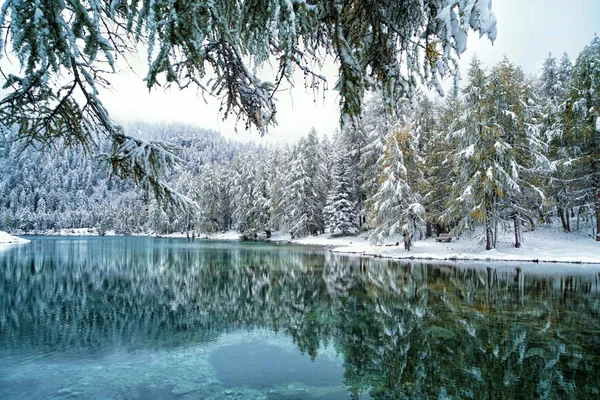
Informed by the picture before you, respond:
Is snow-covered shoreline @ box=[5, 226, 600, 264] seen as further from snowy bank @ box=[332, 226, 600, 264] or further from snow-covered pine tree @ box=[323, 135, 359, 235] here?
snow-covered pine tree @ box=[323, 135, 359, 235]

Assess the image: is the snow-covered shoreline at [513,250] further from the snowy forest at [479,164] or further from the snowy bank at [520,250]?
the snowy forest at [479,164]

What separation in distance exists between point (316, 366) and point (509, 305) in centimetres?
778

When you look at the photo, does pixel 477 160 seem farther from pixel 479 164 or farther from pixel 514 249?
pixel 514 249

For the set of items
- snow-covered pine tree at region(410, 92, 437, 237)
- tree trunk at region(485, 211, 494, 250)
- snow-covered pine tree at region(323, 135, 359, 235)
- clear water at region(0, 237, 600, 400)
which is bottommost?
clear water at region(0, 237, 600, 400)

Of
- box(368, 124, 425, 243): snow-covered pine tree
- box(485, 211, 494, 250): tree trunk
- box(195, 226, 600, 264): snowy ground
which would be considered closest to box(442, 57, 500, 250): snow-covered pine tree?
box(485, 211, 494, 250): tree trunk

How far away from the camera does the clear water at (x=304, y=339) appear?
606 cm

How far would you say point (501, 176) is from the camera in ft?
76.1

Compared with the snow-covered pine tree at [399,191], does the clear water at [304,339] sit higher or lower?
lower

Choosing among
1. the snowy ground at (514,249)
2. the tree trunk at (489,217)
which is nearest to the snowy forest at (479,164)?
the tree trunk at (489,217)

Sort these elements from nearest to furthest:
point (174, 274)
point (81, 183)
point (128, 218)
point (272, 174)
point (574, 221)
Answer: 1. point (174, 274)
2. point (574, 221)
3. point (272, 174)
4. point (128, 218)
5. point (81, 183)

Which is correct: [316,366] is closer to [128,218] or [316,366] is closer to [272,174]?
[272,174]

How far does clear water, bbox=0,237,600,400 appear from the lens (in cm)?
606

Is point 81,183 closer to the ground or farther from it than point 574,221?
farther from it

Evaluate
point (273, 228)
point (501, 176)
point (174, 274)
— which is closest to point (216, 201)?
point (273, 228)
